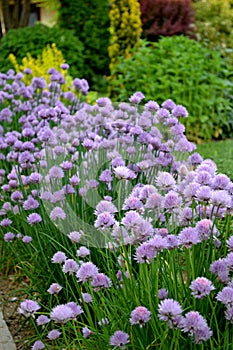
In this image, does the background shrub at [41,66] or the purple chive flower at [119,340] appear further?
the background shrub at [41,66]

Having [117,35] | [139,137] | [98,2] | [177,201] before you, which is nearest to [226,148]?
[117,35]

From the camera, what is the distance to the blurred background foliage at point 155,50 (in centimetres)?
741

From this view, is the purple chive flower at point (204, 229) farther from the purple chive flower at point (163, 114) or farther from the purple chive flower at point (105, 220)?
the purple chive flower at point (163, 114)

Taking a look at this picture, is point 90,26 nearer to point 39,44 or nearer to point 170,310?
point 39,44

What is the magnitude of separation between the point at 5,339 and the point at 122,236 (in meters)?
1.02

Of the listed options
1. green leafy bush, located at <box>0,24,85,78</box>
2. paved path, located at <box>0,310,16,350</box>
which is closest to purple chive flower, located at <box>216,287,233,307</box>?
paved path, located at <box>0,310,16,350</box>

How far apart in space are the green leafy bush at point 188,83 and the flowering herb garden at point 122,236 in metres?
2.73

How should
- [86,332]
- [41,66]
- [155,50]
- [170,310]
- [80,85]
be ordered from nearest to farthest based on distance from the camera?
[170,310] < [86,332] < [80,85] < [41,66] < [155,50]

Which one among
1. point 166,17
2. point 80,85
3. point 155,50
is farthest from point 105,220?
point 166,17

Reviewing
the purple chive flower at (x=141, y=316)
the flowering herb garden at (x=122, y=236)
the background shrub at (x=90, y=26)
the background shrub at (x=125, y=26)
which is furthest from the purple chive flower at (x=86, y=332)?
the background shrub at (x=90, y=26)

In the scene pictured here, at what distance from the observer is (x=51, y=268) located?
2.88 meters

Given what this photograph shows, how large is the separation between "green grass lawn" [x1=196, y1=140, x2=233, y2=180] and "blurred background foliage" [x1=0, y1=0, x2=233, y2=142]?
31 centimetres

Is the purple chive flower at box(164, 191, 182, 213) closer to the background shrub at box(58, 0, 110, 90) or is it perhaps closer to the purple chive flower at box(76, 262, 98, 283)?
the purple chive flower at box(76, 262, 98, 283)

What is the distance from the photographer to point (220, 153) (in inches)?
261
